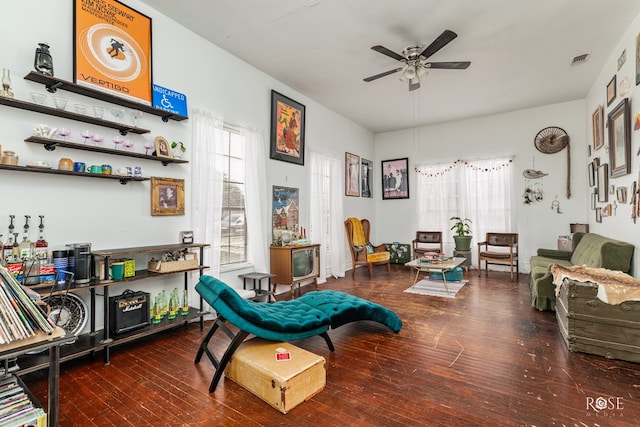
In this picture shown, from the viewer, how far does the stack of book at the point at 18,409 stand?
4.49ft

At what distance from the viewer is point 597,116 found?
16.3 feet

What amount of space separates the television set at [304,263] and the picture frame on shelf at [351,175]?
86.5 inches

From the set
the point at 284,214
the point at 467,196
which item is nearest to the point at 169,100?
the point at 284,214

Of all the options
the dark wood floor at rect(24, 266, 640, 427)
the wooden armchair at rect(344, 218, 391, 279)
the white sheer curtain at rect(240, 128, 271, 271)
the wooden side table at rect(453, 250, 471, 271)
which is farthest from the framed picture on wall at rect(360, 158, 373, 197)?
the dark wood floor at rect(24, 266, 640, 427)

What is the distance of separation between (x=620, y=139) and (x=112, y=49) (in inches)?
228

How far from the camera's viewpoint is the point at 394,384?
226 centimetres

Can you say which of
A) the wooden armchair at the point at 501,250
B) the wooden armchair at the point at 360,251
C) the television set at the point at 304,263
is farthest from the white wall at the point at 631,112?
the television set at the point at 304,263

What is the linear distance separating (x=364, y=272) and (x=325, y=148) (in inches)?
109

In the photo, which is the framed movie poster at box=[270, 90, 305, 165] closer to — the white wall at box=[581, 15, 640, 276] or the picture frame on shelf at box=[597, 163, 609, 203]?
the white wall at box=[581, 15, 640, 276]

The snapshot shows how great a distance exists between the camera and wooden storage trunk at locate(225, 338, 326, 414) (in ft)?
6.43

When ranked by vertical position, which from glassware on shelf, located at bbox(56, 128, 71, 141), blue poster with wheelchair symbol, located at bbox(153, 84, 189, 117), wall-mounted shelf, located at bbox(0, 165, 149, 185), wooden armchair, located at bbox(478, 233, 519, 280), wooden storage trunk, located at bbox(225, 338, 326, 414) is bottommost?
wooden storage trunk, located at bbox(225, 338, 326, 414)

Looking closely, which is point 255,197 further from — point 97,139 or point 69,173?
point 69,173

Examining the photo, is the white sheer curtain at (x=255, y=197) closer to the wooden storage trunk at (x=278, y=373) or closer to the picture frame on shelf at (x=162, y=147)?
the picture frame on shelf at (x=162, y=147)

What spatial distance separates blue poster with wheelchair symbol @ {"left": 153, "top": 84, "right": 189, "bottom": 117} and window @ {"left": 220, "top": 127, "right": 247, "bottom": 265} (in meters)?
0.74
